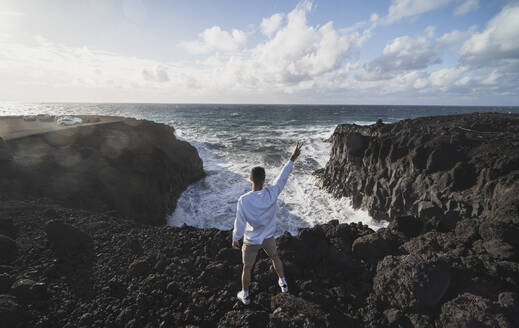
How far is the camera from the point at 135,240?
512 cm

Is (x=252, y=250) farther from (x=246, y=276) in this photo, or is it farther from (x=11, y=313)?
→ (x=11, y=313)

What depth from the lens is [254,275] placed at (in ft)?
13.4

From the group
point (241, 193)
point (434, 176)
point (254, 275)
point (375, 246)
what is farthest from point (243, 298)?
point (241, 193)

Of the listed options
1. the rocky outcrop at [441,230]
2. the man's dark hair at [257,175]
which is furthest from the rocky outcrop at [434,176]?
the man's dark hair at [257,175]

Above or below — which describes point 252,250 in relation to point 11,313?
above

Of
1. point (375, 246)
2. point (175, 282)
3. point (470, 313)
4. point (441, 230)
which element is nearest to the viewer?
point (470, 313)

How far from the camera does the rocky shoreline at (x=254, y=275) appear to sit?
125 inches

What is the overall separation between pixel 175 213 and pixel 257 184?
10.2m

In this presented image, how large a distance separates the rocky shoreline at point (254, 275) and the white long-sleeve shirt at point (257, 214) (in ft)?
3.41

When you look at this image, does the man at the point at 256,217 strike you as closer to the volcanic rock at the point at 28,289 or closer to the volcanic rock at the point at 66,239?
the volcanic rock at the point at 28,289

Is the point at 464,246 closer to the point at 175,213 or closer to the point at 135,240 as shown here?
the point at 135,240

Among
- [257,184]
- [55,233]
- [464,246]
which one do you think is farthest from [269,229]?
[55,233]

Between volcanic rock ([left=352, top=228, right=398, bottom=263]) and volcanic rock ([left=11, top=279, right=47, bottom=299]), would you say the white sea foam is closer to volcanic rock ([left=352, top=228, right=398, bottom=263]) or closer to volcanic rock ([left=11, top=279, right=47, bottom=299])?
volcanic rock ([left=352, top=228, right=398, bottom=263])

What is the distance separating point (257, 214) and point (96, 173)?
9826 mm
